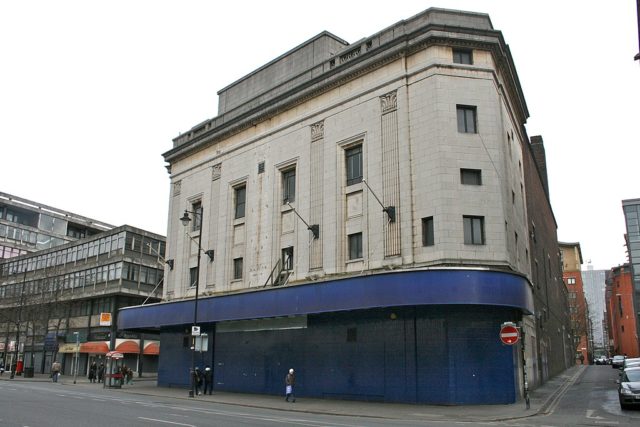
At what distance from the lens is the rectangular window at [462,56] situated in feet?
91.6

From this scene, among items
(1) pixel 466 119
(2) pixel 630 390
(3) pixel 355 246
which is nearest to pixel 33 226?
(3) pixel 355 246

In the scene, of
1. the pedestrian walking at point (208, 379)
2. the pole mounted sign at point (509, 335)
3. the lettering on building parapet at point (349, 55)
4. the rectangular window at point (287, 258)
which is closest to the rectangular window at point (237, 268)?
the rectangular window at point (287, 258)

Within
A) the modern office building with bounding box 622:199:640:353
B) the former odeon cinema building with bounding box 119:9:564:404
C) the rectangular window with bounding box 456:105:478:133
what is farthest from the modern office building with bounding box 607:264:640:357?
the rectangular window with bounding box 456:105:478:133

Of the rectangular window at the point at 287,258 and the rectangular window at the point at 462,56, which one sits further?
the rectangular window at the point at 287,258

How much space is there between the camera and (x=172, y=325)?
1451 inches

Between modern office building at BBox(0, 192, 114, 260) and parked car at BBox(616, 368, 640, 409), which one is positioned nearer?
parked car at BBox(616, 368, 640, 409)

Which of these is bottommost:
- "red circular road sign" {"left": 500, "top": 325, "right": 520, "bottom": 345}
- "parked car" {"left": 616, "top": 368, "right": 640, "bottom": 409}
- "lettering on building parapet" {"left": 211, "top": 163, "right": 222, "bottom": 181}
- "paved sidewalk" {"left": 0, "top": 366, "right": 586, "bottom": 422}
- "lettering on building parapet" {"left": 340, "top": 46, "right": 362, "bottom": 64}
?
"paved sidewalk" {"left": 0, "top": 366, "right": 586, "bottom": 422}

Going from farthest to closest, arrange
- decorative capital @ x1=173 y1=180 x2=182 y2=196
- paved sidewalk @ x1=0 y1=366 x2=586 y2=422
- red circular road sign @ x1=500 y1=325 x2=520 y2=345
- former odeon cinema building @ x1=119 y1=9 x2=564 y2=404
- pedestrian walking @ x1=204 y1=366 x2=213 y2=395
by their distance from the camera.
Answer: decorative capital @ x1=173 y1=180 x2=182 y2=196, pedestrian walking @ x1=204 y1=366 x2=213 y2=395, former odeon cinema building @ x1=119 y1=9 x2=564 y2=404, red circular road sign @ x1=500 y1=325 x2=520 y2=345, paved sidewalk @ x1=0 y1=366 x2=586 y2=422

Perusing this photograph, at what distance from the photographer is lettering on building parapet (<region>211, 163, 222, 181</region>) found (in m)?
38.8

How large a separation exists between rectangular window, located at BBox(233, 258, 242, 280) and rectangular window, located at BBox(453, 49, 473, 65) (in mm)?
17789

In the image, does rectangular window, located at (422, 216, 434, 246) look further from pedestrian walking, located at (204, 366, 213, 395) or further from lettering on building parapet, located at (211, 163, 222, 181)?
lettering on building parapet, located at (211, 163, 222, 181)

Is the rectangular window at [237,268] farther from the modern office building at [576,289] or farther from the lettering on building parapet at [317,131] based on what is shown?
the modern office building at [576,289]

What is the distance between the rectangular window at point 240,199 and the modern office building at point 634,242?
76.6 metres

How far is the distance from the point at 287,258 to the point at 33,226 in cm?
7090
